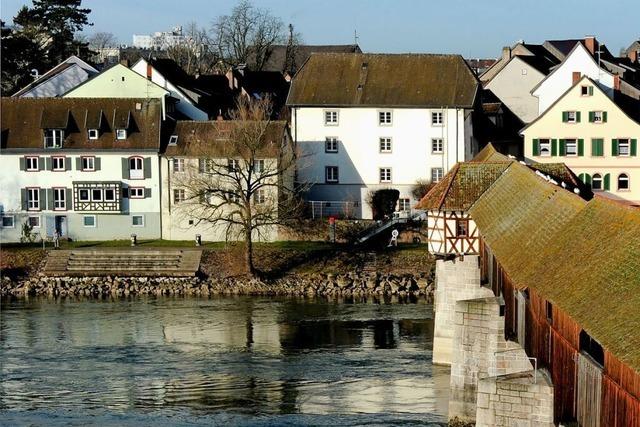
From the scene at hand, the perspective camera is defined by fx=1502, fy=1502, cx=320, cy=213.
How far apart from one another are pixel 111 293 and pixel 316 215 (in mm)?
11768

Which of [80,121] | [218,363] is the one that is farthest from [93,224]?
[218,363]

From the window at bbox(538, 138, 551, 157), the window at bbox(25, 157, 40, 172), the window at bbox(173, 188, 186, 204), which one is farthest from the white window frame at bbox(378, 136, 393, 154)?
the window at bbox(25, 157, 40, 172)

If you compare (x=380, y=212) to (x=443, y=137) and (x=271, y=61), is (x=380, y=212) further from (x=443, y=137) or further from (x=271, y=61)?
(x=271, y=61)

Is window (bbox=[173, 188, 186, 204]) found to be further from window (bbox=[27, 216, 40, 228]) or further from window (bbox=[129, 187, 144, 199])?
Result: window (bbox=[27, 216, 40, 228])

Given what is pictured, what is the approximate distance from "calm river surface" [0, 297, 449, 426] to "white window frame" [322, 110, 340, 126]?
14.5 meters

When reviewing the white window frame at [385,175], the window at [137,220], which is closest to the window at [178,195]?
the window at [137,220]

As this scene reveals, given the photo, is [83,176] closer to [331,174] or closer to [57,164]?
[57,164]

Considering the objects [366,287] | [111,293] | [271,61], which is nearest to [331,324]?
[366,287]

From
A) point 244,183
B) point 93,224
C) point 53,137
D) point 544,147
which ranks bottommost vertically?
point 93,224

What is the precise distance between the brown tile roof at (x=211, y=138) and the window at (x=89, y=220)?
4.23 metres

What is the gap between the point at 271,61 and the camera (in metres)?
119

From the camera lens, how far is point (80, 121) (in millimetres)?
65750

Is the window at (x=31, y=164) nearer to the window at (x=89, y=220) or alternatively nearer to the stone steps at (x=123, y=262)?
the window at (x=89, y=220)

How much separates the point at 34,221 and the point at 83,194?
2.40m
